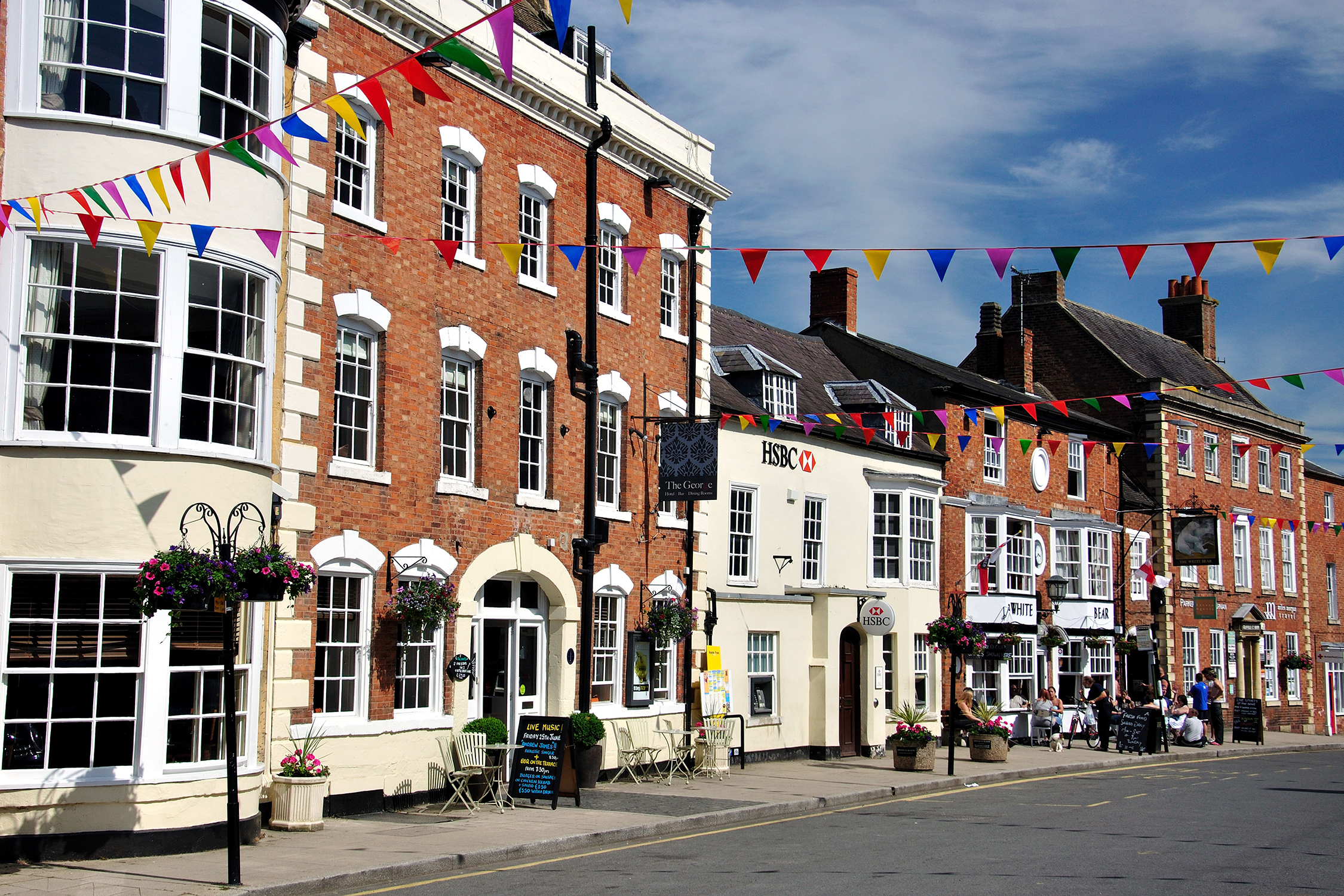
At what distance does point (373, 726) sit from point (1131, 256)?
10077mm

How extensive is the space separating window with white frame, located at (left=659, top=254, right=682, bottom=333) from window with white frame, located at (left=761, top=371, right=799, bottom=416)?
13.6 ft

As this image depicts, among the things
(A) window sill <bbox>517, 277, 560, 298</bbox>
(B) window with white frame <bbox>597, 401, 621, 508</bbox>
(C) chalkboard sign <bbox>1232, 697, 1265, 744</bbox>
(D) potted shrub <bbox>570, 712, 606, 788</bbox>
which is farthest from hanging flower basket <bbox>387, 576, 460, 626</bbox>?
(C) chalkboard sign <bbox>1232, 697, 1265, 744</bbox>

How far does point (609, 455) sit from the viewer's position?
21.4 m

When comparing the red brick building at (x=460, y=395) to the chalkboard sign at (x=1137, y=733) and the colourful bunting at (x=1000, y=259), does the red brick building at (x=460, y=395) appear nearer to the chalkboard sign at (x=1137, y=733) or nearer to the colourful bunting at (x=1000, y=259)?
the colourful bunting at (x=1000, y=259)

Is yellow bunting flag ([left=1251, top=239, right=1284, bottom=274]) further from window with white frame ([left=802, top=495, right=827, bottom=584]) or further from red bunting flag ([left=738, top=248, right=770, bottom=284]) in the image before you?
window with white frame ([left=802, top=495, right=827, bottom=584])

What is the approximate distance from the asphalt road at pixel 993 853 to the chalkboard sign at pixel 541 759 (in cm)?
209

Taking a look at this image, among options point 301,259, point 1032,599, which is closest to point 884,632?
point 1032,599

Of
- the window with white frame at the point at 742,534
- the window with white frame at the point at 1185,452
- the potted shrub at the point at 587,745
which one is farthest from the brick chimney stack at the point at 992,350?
the potted shrub at the point at 587,745

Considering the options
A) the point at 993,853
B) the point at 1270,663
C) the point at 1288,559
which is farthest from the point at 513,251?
the point at 1288,559

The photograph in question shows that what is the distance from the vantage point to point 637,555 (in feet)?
71.5

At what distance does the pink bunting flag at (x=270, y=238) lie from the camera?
525 inches

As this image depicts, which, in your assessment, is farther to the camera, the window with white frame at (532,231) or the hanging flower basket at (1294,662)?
the hanging flower basket at (1294,662)

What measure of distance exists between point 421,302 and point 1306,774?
2019cm

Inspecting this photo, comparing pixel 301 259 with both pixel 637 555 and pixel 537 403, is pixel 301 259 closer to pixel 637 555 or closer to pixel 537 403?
pixel 537 403
